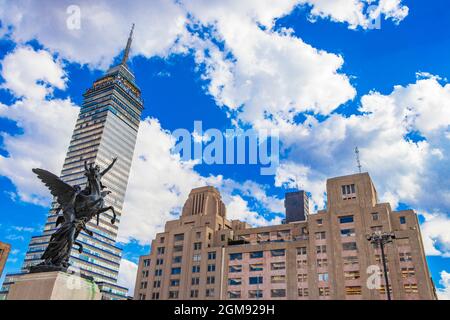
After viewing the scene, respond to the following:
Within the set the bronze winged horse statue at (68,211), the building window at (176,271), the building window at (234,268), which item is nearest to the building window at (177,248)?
the building window at (176,271)

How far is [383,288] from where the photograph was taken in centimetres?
6350

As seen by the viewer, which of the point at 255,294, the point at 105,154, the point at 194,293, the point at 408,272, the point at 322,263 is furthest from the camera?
the point at 105,154

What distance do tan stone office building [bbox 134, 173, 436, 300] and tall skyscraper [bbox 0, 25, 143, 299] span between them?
53561 millimetres

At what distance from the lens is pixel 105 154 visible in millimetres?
157625

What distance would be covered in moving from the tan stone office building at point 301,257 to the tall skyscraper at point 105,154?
5356 cm

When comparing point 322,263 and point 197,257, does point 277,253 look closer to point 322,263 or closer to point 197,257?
point 322,263

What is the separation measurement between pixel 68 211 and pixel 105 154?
482 ft

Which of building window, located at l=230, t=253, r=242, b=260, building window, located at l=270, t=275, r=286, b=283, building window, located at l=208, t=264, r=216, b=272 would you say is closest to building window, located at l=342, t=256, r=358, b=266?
building window, located at l=270, t=275, r=286, b=283

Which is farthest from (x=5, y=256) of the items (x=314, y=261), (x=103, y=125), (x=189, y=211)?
(x=103, y=125)

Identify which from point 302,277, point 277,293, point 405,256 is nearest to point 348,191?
point 405,256

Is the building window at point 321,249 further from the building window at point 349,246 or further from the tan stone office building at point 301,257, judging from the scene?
the building window at point 349,246

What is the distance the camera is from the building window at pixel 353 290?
214 ft

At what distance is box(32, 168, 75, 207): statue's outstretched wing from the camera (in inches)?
730

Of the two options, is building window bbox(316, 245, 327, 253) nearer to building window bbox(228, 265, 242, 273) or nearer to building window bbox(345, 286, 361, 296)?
building window bbox(345, 286, 361, 296)
